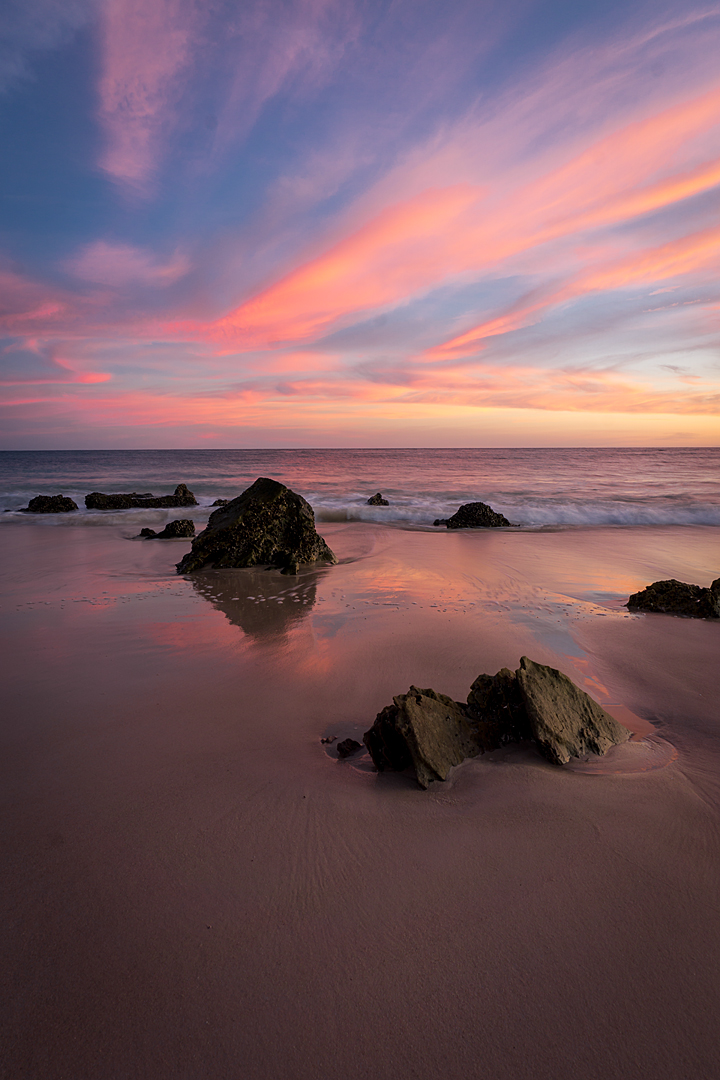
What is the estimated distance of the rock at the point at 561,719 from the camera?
2764 mm

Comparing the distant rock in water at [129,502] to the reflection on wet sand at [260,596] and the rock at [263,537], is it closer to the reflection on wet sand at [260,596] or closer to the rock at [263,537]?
the rock at [263,537]

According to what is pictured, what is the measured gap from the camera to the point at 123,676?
3.94m

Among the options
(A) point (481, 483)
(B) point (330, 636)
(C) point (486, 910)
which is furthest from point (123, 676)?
(A) point (481, 483)

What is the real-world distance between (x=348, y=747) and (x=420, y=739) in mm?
478

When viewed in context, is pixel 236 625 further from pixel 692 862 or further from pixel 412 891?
pixel 692 862

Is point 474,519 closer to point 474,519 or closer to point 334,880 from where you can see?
point 474,519

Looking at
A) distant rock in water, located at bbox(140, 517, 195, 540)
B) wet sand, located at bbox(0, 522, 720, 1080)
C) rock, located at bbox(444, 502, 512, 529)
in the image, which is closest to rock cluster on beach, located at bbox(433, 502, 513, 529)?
rock, located at bbox(444, 502, 512, 529)

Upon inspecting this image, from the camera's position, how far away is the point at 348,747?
288 centimetres

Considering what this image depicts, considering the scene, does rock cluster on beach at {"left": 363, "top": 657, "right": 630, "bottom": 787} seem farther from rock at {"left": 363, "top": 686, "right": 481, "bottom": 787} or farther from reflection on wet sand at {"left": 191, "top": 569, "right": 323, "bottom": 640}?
reflection on wet sand at {"left": 191, "top": 569, "right": 323, "bottom": 640}

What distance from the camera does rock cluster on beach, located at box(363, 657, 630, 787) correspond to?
267 centimetres

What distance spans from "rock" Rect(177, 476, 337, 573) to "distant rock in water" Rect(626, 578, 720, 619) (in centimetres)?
448

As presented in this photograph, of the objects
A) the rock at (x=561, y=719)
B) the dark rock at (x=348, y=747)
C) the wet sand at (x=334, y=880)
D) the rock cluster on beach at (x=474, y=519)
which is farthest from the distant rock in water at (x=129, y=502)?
the rock at (x=561, y=719)

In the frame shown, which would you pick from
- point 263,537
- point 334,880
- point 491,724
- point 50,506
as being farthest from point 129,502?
point 334,880

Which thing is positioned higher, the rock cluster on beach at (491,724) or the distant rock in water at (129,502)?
the distant rock in water at (129,502)
